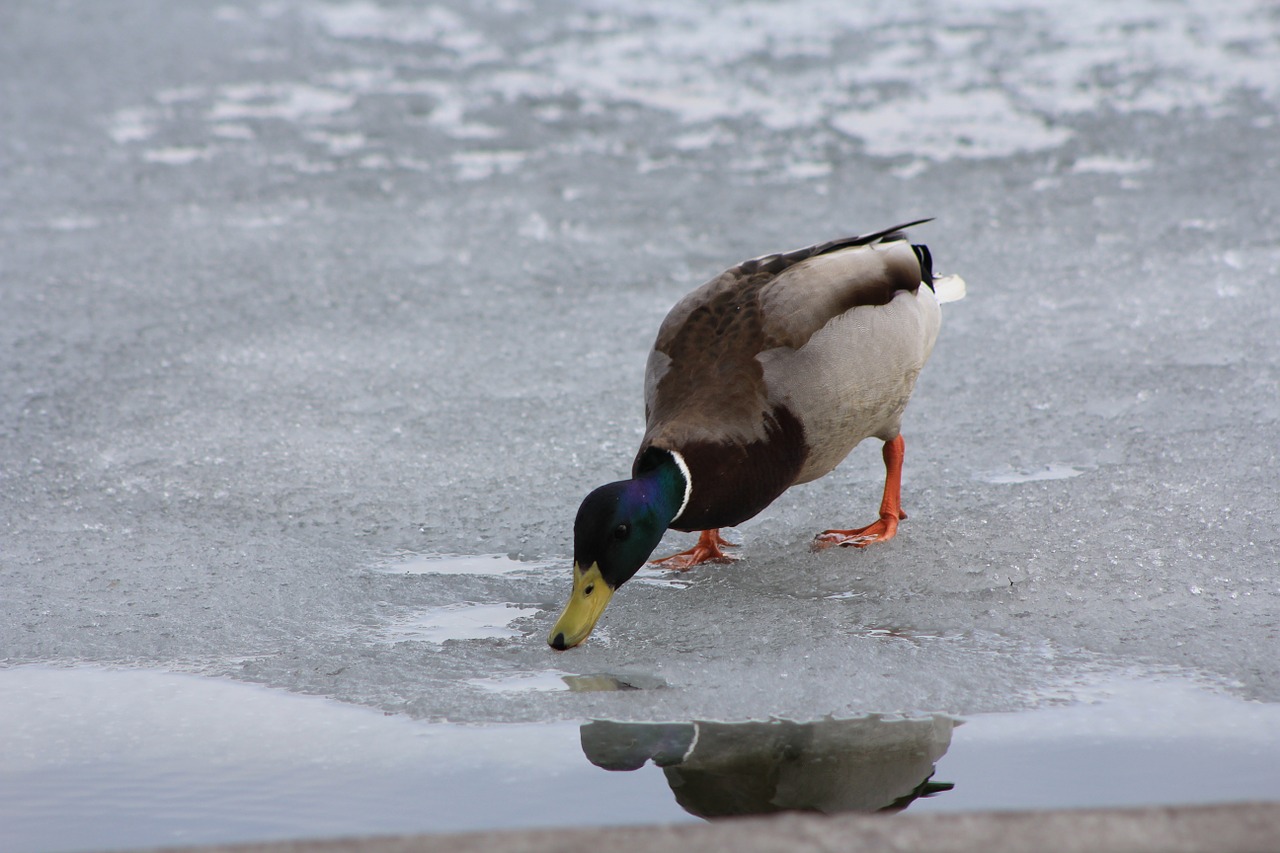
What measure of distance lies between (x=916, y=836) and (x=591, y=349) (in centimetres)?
301

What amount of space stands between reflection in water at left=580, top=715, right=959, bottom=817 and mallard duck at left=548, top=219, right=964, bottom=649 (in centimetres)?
33

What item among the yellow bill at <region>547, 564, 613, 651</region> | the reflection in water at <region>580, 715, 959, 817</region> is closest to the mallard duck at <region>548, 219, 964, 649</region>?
the yellow bill at <region>547, 564, 613, 651</region>

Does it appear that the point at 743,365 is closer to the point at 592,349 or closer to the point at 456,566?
the point at 456,566

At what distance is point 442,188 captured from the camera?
20.5ft

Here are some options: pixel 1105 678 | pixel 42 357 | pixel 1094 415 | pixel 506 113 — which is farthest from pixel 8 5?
pixel 1105 678

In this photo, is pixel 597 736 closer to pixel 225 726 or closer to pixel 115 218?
pixel 225 726

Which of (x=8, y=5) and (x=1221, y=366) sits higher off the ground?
(x=8, y=5)

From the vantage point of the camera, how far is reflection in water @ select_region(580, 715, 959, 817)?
2.24 meters

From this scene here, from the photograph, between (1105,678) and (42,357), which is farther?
(42,357)

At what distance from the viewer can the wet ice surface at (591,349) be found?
9.36 ft

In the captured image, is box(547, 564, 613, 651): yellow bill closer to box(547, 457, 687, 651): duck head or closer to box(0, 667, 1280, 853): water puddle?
box(547, 457, 687, 651): duck head

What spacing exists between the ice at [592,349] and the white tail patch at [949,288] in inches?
12.5

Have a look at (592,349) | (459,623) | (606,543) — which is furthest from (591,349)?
(606,543)

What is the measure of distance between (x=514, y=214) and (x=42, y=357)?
2144 millimetres
